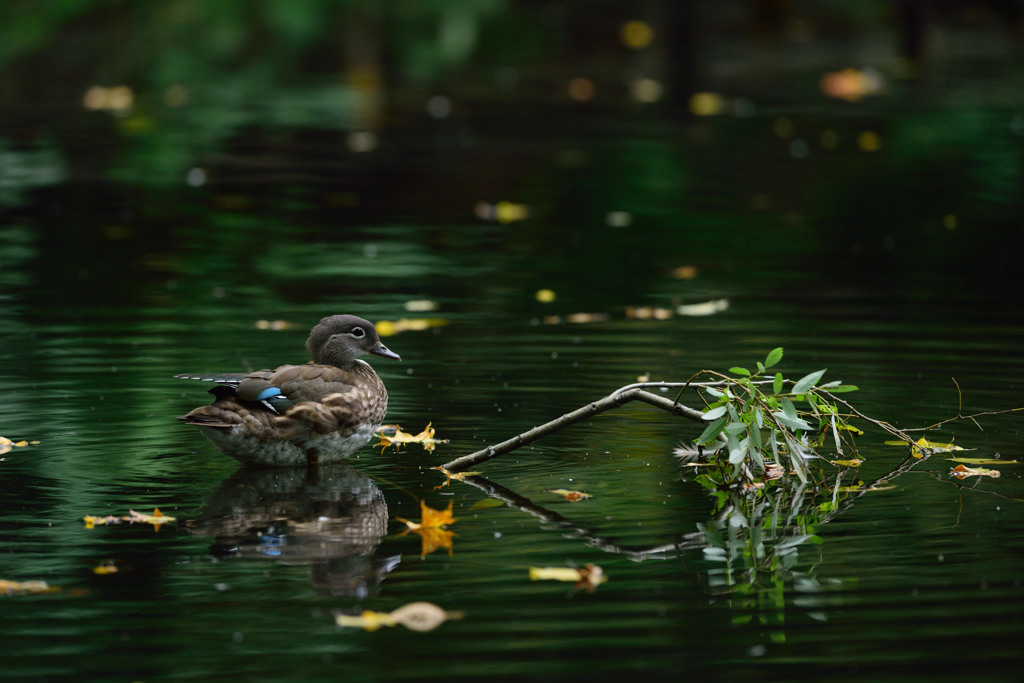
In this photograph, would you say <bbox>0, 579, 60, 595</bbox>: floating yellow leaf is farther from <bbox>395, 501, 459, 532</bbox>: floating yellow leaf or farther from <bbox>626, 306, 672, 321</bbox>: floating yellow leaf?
<bbox>626, 306, 672, 321</bbox>: floating yellow leaf

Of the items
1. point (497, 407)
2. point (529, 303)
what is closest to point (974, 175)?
point (529, 303)

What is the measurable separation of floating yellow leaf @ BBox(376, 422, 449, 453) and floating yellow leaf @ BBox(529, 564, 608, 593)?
194cm

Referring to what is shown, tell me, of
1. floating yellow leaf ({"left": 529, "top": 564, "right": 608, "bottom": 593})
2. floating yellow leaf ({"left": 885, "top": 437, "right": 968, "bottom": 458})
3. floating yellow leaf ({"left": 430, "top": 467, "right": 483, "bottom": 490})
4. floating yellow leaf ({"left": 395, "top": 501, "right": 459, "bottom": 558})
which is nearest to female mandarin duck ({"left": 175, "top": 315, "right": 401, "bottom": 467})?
floating yellow leaf ({"left": 430, "top": 467, "right": 483, "bottom": 490})

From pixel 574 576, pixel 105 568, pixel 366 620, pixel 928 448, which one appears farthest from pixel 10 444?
pixel 928 448

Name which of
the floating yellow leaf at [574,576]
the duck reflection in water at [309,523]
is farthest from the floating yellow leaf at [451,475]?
the floating yellow leaf at [574,576]

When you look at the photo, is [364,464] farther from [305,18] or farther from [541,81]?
[305,18]

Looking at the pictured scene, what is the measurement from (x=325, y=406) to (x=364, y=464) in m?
0.49

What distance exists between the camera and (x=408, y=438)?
7.55 meters

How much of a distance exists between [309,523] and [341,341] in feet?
4.67

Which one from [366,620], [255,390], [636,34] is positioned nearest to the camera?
[366,620]

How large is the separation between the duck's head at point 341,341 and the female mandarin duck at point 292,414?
16 centimetres

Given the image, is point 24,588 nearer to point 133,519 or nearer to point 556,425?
point 133,519

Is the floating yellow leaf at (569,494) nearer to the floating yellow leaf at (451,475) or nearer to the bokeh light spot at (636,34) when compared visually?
the floating yellow leaf at (451,475)

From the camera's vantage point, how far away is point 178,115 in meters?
22.2
